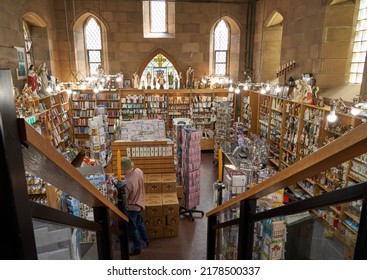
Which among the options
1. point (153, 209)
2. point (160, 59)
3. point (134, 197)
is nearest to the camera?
point (134, 197)

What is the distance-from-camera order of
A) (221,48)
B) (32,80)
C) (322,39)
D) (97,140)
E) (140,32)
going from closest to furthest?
(322,39) → (97,140) → (32,80) → (140,32) → (221,48)

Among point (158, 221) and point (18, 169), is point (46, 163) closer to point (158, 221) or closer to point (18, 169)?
point (18, 169)

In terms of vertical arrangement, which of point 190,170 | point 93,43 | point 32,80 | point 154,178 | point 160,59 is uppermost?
point 93,43

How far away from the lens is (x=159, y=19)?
39.1 ft

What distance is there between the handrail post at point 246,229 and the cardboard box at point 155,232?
3.68 m

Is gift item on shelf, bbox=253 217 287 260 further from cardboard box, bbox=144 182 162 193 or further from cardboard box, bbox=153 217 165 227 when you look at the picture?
cardboard box, bbox=144 182 162 193

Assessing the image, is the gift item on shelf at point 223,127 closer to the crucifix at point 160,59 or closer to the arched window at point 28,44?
the crucifix at point 160,59

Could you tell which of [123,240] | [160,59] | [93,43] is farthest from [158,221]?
[93,43]

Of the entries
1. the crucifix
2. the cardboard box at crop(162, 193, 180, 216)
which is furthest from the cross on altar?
the cardboard box at crop(162, 193, 180, 216)

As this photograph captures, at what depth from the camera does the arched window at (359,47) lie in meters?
6.66

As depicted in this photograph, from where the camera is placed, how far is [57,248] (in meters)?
1.42

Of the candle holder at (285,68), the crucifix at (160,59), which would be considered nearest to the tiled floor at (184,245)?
the candle holder at (285,68)

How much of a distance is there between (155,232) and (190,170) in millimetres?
1556

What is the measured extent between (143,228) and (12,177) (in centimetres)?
486
